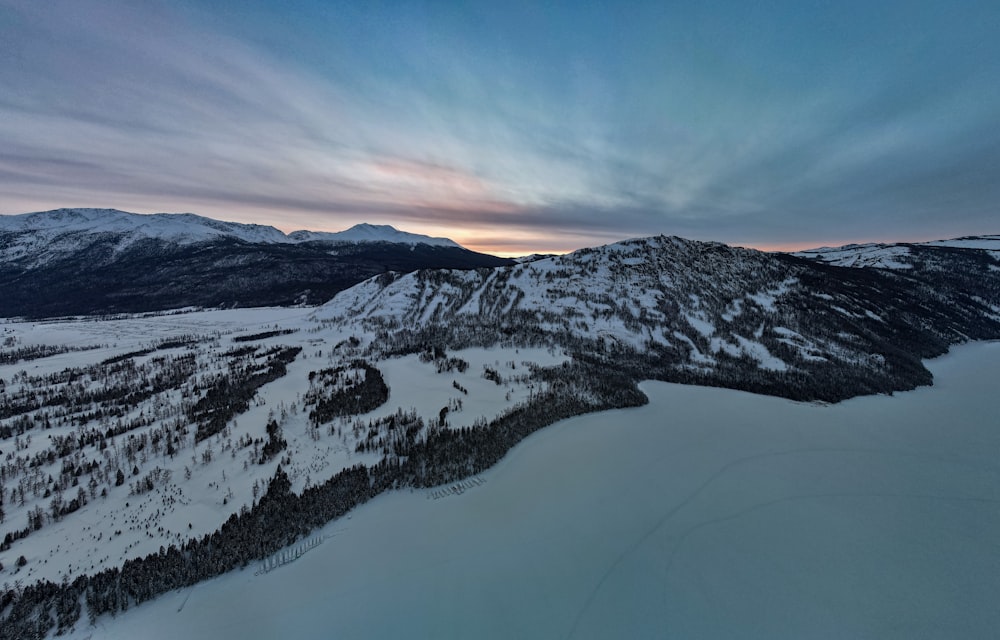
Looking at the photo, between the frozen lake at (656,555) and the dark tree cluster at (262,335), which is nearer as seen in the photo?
the frozen lake at (656,555)

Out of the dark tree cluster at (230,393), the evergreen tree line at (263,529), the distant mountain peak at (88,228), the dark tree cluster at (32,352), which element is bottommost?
the dark tree cluster at (32,352)

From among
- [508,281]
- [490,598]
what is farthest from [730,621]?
[508,281]

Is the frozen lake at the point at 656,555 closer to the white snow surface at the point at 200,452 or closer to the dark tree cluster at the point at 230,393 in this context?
the white snow surface at the point at 200,452

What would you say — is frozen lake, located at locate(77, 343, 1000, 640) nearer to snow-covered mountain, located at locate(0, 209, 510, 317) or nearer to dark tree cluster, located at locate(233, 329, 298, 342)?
dark tree cluster, located at locate(233, 329, 298, 342)

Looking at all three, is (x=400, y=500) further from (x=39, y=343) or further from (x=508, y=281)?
(x=39, y=343)

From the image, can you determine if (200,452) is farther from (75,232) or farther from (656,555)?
(75,232)

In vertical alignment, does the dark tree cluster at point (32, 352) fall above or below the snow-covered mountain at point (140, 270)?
below

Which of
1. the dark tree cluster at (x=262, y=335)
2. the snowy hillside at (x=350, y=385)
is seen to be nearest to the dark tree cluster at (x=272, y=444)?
the snowy hillside at (x=350, y=385)

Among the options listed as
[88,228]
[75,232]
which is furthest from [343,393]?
[88,228]
